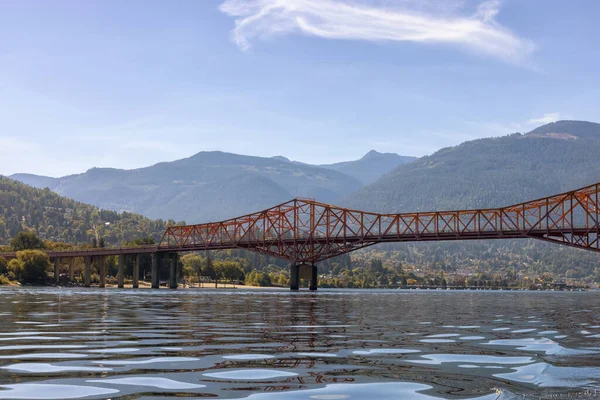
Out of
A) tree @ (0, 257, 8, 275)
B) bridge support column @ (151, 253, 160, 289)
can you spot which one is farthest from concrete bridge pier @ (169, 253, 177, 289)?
tree @ (0, 257, 8, 275)

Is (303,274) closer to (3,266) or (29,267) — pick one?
(29,267)

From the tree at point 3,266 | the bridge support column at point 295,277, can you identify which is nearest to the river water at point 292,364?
the bridge support column at point 295,277

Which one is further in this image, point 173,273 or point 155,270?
point 155,270

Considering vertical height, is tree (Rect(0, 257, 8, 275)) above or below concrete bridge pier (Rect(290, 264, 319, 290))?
above

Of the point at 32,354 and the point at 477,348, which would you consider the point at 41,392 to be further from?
the point at 477,348

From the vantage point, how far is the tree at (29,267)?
175 meters

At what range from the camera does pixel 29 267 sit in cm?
17700

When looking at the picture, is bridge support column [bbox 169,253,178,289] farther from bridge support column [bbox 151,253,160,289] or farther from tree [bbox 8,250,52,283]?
tree [bbox 8,250,52,283]

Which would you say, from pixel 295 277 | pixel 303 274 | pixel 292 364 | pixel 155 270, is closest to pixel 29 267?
pixel 155 270

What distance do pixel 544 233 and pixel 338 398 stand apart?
131878 millimetres

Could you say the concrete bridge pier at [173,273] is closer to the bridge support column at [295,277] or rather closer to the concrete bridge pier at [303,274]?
the bridge support column at [295,277]

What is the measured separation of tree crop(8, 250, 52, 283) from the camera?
575 ft

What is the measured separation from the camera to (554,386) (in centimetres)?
1331

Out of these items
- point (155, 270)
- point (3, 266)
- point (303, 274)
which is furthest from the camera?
point (155, 270)
